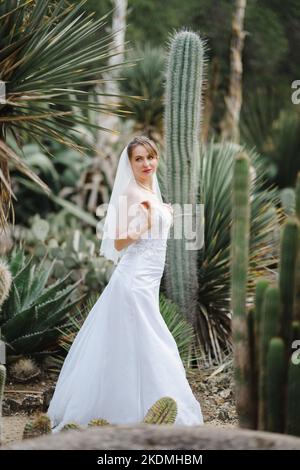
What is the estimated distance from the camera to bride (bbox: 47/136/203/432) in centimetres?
554

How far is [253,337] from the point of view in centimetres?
414

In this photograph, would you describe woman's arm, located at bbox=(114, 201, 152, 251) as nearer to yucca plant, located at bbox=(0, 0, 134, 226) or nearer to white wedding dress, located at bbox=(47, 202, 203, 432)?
white wedding dress, located at bbox=(47, 202, 203, 432)

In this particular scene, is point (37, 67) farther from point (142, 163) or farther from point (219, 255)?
point (219, 255)

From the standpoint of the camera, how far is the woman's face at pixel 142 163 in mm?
5688

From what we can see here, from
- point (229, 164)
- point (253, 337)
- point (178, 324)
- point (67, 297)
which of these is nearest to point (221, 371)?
point (178, 324)

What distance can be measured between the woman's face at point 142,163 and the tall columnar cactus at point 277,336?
1.74m

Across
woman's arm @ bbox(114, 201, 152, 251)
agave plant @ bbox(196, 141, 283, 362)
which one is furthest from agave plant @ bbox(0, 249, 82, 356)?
woman's arm @ bbox(114, 201, 152, 251)

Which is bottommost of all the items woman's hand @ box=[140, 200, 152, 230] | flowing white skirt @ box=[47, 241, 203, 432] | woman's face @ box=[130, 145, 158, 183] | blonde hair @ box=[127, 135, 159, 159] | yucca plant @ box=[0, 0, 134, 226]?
flowing white skirt @ box=[47, 241, 203, 432]

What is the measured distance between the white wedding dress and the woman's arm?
0.14 ft

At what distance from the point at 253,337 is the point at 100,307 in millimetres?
1729

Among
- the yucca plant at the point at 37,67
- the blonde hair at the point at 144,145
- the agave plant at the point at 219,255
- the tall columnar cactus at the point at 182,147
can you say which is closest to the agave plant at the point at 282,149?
the agave plant at the point at 219,255

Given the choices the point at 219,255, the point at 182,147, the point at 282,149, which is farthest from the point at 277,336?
the point at 282,149

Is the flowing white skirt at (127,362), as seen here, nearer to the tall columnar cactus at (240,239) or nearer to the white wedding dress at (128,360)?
the white wedding dress at (128,360)

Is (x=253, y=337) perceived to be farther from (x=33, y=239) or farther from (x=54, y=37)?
(x=33, y=239)
